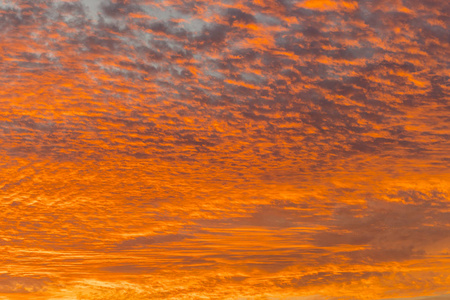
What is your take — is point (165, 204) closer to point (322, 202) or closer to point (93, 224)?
point (93, 224)

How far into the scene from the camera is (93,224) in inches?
404

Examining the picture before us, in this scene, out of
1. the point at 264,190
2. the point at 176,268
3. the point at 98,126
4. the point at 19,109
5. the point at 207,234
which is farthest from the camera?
the point at 176,268

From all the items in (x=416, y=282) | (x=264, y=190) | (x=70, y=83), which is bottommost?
(x=70, y=83)

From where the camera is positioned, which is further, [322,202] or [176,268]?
[176,268]

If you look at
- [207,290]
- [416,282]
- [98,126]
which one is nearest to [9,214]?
[98,126]

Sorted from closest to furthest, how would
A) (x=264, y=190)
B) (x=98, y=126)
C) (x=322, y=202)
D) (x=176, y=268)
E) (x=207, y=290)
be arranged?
1. (x=98, y=126)
2. (x=264, y=190)
3. (x=322, y=202)
4. (x=176, y=268)
5. (x=207, y=290)

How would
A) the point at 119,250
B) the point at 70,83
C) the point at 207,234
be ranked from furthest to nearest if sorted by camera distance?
1. the point at 119,250
2. the point at 207,234
3. the point at 70,83

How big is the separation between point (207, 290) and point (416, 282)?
22.2 feet

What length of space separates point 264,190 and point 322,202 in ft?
4.84

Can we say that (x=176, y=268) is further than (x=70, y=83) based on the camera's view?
Yes

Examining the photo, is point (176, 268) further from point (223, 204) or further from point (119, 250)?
point (223, 204)

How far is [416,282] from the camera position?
55.6 ft

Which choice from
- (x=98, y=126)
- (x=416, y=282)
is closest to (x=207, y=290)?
(x=416, y=282)

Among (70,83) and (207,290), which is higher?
(207,290)
